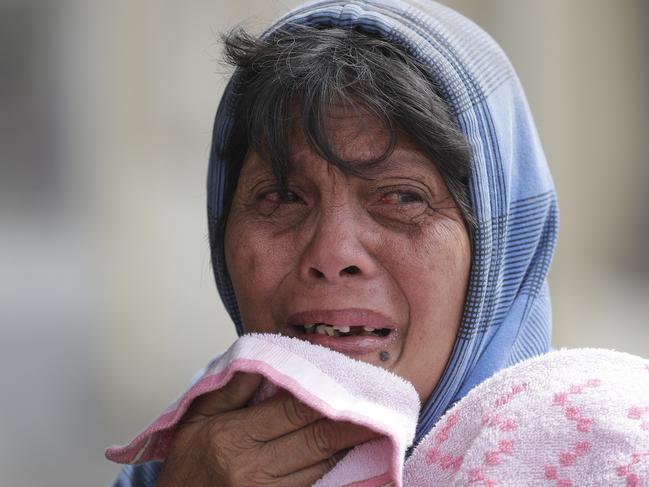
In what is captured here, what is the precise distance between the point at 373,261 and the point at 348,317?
0.13 metres

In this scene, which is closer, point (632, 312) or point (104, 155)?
point (104, 155)

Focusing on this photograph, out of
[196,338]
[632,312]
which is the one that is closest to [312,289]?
[196,338]

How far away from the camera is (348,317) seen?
6.72ft

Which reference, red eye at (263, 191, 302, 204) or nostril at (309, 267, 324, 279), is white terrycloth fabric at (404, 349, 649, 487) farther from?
red eye at (263, 191, 302, 204)

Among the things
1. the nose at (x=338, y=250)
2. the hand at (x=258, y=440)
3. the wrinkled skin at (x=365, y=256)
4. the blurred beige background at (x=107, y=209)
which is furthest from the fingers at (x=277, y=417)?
the blurred beige background at (x=107, y=209)

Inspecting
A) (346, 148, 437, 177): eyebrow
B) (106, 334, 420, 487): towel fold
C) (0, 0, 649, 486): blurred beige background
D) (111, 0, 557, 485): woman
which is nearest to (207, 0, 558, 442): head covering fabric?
(111, 0, 557, 485): woman

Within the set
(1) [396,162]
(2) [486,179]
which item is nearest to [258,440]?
(1) [396,162]

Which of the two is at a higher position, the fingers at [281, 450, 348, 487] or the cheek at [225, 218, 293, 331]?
the cheek at [225, 218, 293, 331]

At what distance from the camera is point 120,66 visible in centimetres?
661

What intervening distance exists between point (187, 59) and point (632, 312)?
3.68 metres

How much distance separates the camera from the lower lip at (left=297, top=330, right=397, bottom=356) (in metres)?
2.04

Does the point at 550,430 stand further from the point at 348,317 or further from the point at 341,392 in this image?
the point at 348,317

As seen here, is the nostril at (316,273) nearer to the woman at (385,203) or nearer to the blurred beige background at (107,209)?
the woman at (385,203)

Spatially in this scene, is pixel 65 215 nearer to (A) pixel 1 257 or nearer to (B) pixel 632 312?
(A) pixel 1 257
